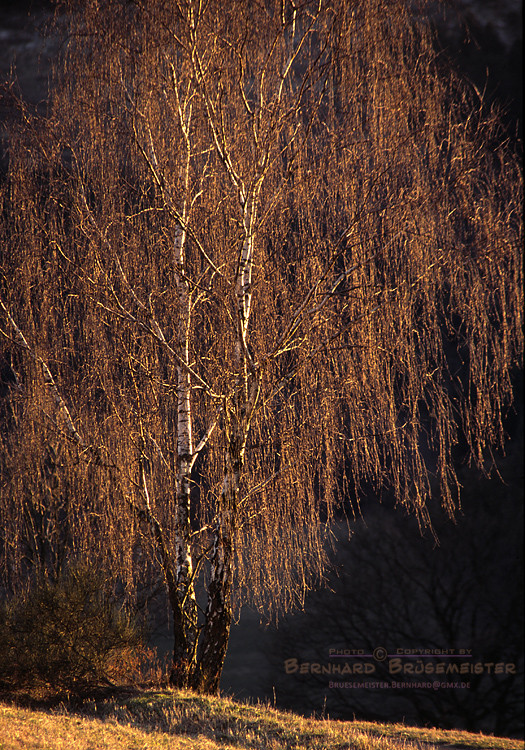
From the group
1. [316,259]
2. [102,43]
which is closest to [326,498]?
[316,259]

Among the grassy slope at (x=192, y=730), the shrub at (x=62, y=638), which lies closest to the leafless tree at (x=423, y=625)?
the grassy slope at (x=192, y=730)

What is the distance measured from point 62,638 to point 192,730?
80.2 inches

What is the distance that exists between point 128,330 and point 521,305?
394 centimetres

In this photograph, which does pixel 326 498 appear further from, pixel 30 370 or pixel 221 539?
pixel 30 370

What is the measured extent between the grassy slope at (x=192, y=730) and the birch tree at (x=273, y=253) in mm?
482

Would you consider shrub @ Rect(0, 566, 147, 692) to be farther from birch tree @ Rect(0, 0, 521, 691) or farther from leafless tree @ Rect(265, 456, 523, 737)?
leafless tree @ Rect(265, 456, 523, 737)

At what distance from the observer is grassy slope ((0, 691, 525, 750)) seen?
12.4ft

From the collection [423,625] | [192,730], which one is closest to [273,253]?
[192,730]

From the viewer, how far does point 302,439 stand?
582 cm

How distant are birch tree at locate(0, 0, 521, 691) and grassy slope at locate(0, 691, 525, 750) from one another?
48 centimetres

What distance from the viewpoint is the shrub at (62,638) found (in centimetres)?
563

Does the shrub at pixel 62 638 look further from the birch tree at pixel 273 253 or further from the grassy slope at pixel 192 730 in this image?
the birch tree at pixel 273 253

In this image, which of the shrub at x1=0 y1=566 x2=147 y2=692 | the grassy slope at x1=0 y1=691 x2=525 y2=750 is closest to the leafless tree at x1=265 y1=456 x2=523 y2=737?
the grassy slope at x1=0 y1=691 x2=525 y2=750

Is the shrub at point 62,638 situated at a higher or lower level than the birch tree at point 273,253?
lower
